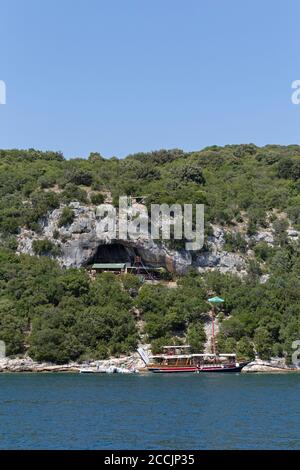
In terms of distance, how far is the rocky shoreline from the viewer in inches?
2781

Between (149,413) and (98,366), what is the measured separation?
3235 cm

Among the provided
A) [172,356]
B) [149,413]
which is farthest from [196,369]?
[149,413]

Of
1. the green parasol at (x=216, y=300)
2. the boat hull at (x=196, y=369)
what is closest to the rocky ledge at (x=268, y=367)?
the boat hull at (x=196, y=369)

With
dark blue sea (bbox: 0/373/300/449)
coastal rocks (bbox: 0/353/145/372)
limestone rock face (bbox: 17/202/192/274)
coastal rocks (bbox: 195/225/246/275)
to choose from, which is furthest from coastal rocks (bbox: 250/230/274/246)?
dark blue sea (bbox: 0/373/300/449)

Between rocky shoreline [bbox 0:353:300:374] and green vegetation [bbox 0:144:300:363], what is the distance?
A: 84 centimetres

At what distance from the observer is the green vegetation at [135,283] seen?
7319 centimetres

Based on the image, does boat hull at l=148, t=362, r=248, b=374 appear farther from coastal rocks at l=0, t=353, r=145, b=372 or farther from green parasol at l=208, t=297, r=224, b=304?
green parasol at l=208, t=297, r=224, b=304

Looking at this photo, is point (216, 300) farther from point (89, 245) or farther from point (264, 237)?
point (264, 237)

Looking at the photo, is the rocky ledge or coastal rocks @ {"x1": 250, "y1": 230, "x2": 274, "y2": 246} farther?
coastal rocks @ {"x1": 250, "y1": 230, "x2": 274, "y2": 246}

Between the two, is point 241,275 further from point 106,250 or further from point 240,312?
point 106,250

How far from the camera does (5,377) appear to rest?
211 ft

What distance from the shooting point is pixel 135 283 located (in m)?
82.9
